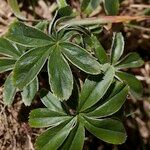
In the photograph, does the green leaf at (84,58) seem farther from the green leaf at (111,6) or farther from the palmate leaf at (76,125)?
the green leaf at (111,6)

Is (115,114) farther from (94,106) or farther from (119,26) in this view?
(119,26)

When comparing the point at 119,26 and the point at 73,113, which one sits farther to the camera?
the point at 119,26

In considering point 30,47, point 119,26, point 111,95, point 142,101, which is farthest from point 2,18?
point 142,101

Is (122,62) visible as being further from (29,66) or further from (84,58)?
(29,66)

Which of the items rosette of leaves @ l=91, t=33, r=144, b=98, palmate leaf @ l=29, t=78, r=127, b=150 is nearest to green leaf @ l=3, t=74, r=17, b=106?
palmate leaf @ l=29, t=78, r=127, b=150

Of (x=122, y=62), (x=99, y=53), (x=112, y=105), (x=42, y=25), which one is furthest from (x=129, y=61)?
(x=42, y=25)

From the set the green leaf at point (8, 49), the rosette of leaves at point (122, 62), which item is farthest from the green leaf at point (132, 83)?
the green leaf at point (8, 49)

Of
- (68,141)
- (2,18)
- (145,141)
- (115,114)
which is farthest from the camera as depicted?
(145,141)
